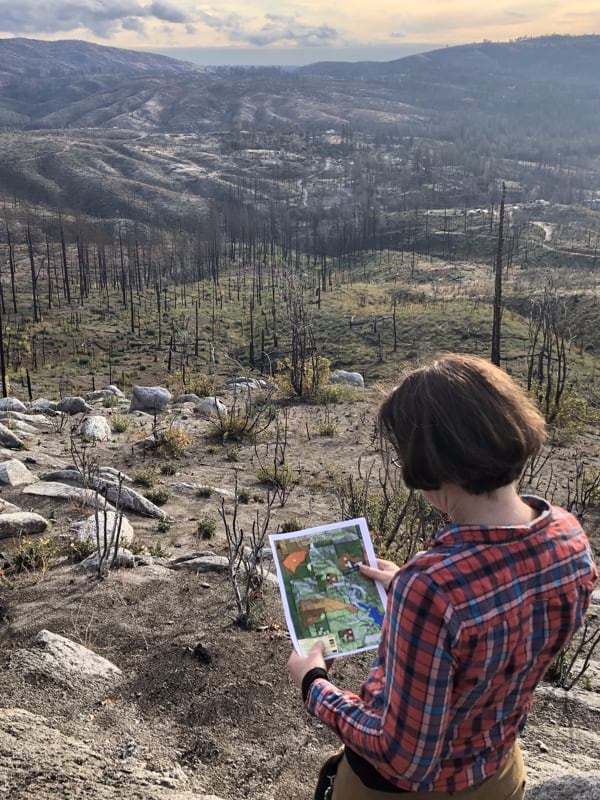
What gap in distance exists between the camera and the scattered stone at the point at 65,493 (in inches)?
267

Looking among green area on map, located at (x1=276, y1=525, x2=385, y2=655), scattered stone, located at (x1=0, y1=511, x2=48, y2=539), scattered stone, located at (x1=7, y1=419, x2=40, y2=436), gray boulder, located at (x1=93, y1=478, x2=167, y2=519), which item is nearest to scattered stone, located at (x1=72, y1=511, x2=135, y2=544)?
scattered stone, located at (x1=0, y1=511, x2=48, y2=539)

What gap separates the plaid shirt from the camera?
53.9 inches

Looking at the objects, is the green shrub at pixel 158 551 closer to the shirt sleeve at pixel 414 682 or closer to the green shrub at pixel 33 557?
the green shrub at pixel 33 557

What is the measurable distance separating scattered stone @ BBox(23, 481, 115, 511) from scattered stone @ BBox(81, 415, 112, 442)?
369 cm

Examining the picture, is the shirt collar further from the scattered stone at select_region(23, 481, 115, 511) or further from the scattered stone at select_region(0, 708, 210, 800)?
the scattered stone at select_region(23, 481, 115, 511)

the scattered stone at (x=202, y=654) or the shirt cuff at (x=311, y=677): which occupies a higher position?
the shirt cuff at (x=311, y=677)

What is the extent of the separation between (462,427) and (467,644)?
44cm

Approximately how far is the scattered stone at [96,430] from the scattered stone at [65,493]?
3.69 m

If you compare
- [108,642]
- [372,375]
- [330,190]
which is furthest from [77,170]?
[108,642]

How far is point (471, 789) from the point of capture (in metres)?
1.66

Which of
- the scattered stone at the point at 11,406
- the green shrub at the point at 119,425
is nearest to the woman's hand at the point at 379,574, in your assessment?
the green shrub at the point at 119,425

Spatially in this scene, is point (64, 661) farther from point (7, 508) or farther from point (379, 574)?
point (7, 508)

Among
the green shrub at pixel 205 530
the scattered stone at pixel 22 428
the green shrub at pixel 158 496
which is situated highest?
the green shrub at pixel 205 530

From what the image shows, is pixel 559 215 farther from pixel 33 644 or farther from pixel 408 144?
pixel 33 644
